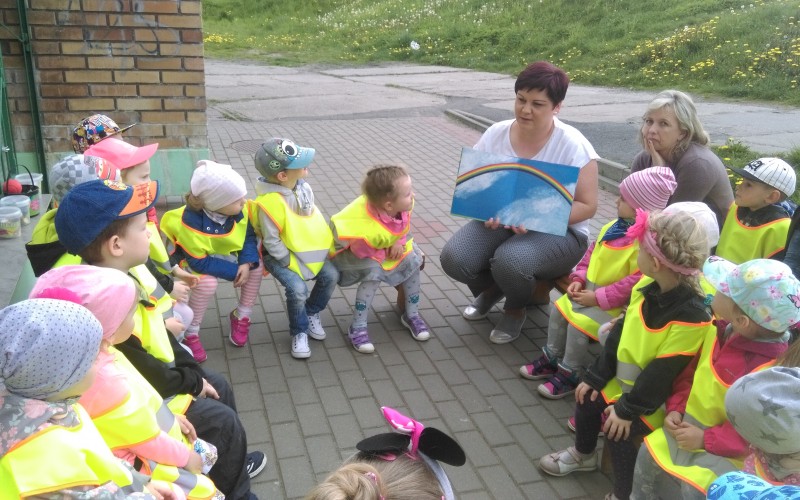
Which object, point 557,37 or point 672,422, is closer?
point 672,422

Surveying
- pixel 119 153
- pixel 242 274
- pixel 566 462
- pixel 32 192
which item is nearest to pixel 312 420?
pixel 242 274

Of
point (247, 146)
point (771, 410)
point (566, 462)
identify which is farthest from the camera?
point (247, 146)

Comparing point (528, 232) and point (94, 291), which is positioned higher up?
point (94, 291)

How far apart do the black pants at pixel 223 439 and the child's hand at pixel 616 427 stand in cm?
148

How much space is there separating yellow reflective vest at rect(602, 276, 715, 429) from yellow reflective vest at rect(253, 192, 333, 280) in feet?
5.92

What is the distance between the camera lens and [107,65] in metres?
5.74

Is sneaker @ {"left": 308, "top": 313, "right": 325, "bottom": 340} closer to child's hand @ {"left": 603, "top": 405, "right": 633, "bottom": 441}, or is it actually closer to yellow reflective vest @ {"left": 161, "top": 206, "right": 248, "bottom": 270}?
yellow reflective vest @ {"left": 161, "top": 206, "right": 248, "bottom": 270}

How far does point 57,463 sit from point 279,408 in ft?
6.44

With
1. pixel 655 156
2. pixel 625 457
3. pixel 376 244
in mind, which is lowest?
pixel 625 457

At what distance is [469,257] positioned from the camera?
4266 millimetres

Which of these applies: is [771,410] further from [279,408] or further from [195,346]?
[195,346]

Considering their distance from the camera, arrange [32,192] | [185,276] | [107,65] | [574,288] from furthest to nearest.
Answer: [107,65], [32,192], [185,276], [574,288]

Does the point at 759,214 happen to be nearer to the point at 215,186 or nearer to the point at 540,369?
the point at 540,369

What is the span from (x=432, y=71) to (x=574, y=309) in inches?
563
